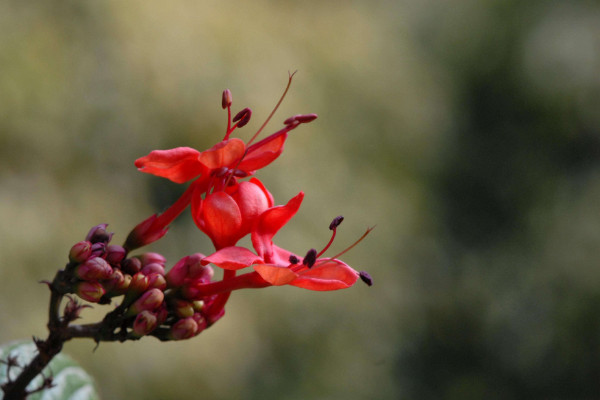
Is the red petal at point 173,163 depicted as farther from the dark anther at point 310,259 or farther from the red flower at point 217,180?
the dark anther at point 310,259

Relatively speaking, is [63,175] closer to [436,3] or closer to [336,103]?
[336,103]

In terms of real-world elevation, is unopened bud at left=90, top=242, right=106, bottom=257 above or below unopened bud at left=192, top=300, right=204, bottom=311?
above

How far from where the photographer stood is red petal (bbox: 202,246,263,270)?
2.48 ft

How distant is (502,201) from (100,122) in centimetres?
282

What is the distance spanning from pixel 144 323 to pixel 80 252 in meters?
0.11

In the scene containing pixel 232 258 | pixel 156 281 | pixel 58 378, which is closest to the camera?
pixel 232 258

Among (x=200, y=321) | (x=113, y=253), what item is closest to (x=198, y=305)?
(x=200, y=321)

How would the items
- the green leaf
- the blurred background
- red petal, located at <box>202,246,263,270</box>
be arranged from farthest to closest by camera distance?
1. the blurred background
2. the green leaf
3. red petal, located at <box>202,246,263,270</box>

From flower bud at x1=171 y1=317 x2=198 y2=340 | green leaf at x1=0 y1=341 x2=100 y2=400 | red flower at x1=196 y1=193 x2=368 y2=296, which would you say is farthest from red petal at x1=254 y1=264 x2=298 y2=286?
green leaf at x1=0 y1=341 x2=100 y2=400

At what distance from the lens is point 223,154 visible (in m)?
0.83

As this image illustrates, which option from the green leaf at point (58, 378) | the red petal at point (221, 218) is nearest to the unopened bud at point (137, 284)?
the red petal at point (221, 218)

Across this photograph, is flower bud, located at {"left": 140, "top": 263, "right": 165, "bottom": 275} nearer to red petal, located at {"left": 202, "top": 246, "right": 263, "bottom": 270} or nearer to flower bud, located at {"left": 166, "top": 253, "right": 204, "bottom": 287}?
flower bud, located at {"left": 166, "top": 253, "right": 204, "bottom": 287}

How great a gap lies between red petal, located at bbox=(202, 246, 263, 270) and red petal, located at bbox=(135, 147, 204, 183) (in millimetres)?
127

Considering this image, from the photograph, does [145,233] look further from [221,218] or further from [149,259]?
[221,218]
